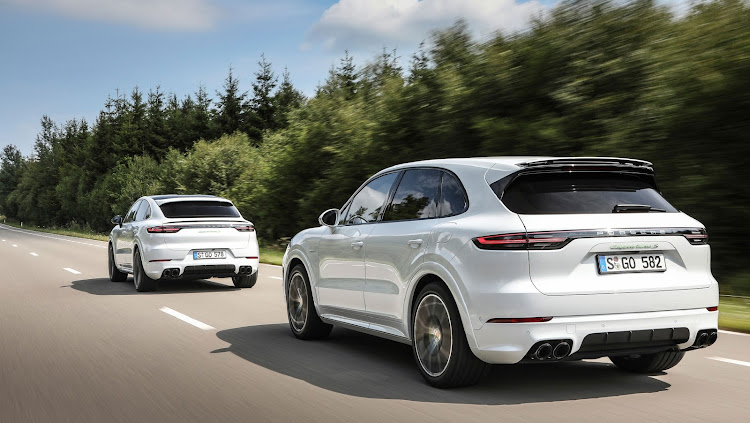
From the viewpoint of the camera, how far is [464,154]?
17344 millimetres

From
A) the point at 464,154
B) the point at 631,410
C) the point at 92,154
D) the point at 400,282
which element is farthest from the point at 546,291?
the point at 92,154

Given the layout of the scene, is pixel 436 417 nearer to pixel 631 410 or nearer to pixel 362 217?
pixel 631 410

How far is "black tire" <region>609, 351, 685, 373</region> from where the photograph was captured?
6.00 meters

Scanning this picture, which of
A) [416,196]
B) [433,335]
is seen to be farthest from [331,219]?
[433,335]

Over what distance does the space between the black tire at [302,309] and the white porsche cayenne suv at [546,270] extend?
6.08ft

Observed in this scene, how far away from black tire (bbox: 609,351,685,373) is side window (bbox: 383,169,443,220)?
1922 mm

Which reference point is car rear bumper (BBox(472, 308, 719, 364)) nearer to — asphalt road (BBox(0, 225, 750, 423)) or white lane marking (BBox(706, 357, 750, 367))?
asphalt road (BBox(0, 225, 750, 423))

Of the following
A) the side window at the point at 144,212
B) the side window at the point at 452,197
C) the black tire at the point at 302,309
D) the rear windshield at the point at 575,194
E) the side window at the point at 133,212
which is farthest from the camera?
the side window at the point at 133,212

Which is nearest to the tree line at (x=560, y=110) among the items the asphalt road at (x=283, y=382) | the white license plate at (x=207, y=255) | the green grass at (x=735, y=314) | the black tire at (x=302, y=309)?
the green grass at (x=735, y=314)

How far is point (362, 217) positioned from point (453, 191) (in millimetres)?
1469

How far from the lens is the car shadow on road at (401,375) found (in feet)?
17.9

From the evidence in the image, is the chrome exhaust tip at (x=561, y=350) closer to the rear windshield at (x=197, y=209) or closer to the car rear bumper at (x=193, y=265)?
the car rear bumper at (x=193, y=265)

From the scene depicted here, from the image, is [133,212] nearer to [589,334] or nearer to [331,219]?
[331,219]

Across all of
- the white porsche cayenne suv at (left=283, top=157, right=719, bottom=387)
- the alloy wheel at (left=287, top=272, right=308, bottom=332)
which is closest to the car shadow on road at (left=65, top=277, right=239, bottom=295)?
the alloy wheel at (left=287, top=272, right=308, bottom=332)
